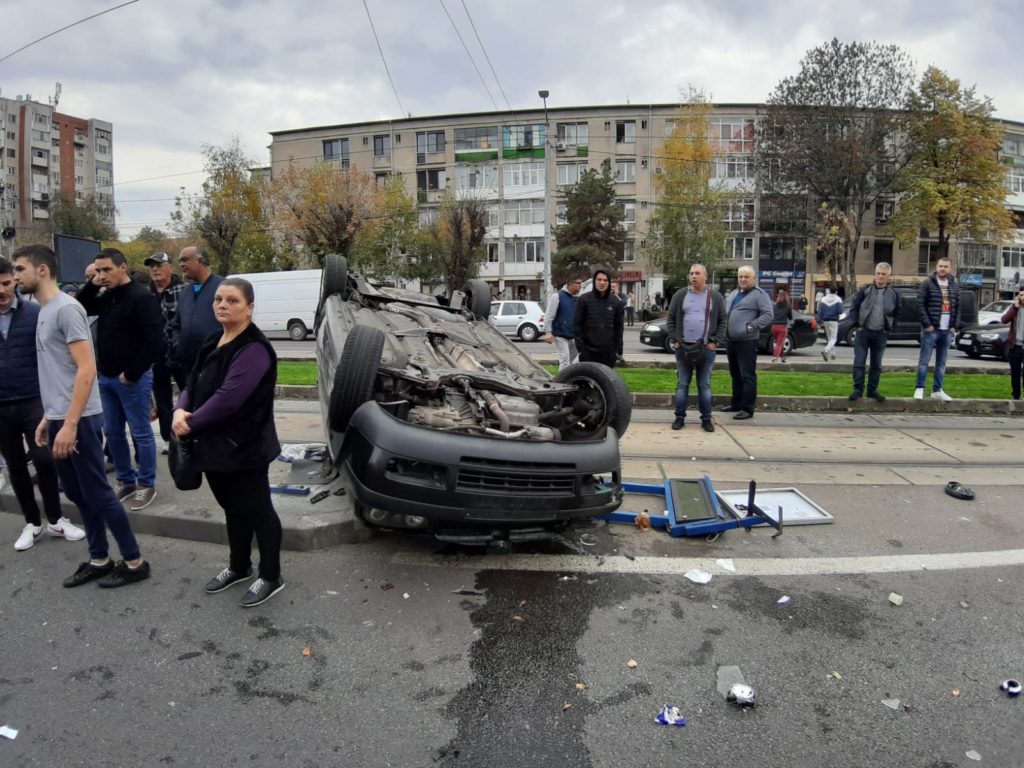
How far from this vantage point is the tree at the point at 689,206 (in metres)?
39.0

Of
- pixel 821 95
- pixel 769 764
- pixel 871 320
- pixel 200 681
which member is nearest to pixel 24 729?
pixel 200 681

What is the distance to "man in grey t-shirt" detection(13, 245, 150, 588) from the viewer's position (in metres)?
3.34

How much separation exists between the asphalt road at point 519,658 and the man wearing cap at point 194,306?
1615mm

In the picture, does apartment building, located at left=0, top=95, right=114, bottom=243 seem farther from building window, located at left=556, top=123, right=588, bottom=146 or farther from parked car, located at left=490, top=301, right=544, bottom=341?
parked car, located at left=490, top=301, right=544, bottom=341

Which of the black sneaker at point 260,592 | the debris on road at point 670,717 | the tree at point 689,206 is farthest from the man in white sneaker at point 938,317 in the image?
the tree at point 689,206

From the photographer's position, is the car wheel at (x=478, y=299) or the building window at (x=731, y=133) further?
the building window at (x=731, y=133)

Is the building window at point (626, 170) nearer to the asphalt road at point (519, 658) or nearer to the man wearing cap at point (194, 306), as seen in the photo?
the man wearing cap at point (194, 306)

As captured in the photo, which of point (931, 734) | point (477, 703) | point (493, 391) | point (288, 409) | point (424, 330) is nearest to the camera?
point (931, 734)

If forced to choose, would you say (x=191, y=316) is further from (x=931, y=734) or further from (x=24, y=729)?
(x=931, y=734)

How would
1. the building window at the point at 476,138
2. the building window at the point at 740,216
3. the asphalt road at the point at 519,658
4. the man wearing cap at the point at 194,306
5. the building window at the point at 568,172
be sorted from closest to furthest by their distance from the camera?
the asphalt road at the point at 519,658 < the man wearing cap at the point at 194,306 < the building window at the point at 740,216 < the building window at the point at 568,172 < the building window at the point at 476,138

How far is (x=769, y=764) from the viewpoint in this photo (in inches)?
86.7

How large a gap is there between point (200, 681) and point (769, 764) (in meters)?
2.32

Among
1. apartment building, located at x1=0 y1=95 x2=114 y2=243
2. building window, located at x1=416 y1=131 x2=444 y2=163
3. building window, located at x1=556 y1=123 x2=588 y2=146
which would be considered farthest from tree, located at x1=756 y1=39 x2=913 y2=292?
apartment building, located at x1=0 y1=95 x2=114 y2=243

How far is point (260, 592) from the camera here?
3328 millimetres
